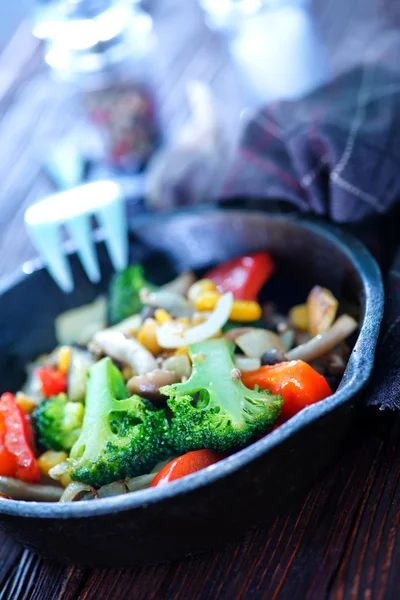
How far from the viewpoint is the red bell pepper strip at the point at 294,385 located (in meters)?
1.30

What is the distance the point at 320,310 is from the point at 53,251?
76 centimetres

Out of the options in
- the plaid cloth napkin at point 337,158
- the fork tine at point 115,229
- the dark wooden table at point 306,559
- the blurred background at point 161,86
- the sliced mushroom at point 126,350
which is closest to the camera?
the dark wooden table at point 306,559

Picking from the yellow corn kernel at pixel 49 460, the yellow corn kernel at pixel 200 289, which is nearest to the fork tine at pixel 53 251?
the yellow corn kernel at pixel 200 289

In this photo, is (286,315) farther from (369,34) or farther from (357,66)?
(369,34)

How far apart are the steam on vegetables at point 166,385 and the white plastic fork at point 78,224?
120mm

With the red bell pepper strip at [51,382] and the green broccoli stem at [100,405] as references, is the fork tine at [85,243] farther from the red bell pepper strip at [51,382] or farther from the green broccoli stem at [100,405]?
the green broccoli stem at [100,405]

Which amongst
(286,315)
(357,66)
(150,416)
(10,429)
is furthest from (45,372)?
(357,66)

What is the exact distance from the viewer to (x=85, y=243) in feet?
6.03

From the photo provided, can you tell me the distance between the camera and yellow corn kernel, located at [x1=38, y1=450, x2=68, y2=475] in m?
1.43

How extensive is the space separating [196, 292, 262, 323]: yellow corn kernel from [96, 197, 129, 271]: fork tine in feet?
1.15

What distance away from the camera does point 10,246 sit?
2430 millimetres

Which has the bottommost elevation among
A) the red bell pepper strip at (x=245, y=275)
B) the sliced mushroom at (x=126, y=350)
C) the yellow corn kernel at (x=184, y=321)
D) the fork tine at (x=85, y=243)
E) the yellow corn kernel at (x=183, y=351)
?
the red bell pepper strip at (x=245, y=275)

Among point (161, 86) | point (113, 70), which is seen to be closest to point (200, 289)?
point (113, 70)

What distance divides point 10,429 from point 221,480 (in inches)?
23.5
